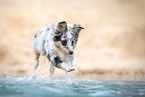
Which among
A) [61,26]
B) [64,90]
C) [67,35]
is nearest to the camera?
[64,90]

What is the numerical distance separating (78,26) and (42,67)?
11.0ft

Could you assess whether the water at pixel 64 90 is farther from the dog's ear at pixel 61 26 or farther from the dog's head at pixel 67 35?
the dog's ear at pixel 61 26

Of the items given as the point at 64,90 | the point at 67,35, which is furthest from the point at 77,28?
the point at 64,90

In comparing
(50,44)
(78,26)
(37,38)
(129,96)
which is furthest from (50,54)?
(129,96)

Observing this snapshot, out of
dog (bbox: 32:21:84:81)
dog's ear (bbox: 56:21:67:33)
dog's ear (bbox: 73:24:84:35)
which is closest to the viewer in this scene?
dog's ear (bbox: 56:21:67:33)

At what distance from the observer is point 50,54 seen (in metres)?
6.64

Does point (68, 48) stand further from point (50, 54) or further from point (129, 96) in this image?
point (129, 96)

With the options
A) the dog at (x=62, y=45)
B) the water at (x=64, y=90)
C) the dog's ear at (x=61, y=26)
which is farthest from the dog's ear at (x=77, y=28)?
the water at (x=64, y=90)

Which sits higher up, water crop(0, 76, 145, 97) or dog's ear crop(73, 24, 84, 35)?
dog's ear crop(73, 24, 84, 35)

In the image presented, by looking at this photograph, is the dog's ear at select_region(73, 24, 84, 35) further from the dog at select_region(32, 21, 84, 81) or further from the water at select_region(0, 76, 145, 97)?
the water at select_region(0, 76, 145, 97)

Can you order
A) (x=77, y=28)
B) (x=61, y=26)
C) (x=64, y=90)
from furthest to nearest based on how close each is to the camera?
(x=77, y=28)
(x=61, y=26)
(x=64, y=90)

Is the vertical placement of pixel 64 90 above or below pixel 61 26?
below

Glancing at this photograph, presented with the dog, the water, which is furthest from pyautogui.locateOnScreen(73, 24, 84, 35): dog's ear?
the water

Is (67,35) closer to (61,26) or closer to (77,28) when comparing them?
(61,26)
